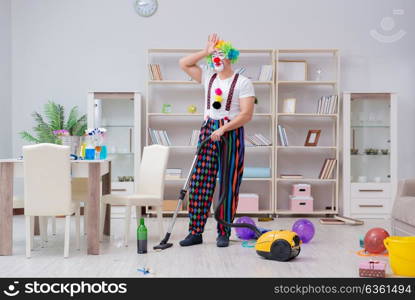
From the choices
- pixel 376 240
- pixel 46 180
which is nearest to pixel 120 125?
pixel 46 180

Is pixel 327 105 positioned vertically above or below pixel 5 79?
below

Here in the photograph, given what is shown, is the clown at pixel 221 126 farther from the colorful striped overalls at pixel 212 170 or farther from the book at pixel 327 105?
the book at pixel 327 105

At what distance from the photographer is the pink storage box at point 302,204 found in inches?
262

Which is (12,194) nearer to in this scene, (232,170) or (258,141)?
(232,170)

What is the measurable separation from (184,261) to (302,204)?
3106mm

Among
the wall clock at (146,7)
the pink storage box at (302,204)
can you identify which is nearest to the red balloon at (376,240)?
the pink storage box at (302,204)

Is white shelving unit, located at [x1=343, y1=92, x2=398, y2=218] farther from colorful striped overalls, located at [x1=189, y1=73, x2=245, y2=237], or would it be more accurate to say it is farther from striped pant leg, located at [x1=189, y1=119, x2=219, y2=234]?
striped pant leg, located at [x1=189, y1=119, x2=219, y2=234]

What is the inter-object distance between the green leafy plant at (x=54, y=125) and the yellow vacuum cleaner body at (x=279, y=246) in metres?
3.55

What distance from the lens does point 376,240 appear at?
13.3ft

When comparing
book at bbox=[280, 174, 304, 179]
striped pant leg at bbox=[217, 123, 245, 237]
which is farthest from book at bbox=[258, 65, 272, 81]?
striped pant leg at bbox=[217, 123, 245, 237]

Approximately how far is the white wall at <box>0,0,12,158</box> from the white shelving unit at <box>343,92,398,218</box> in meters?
4.01

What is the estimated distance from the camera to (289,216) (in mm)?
6801

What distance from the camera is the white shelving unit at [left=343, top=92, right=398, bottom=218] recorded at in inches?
263

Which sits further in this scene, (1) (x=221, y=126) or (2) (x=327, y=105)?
(2) (x=327, y=105)
